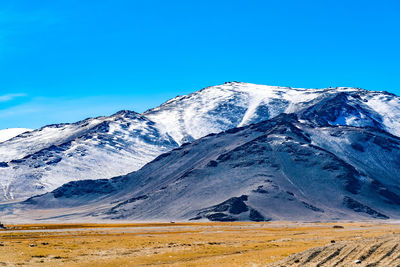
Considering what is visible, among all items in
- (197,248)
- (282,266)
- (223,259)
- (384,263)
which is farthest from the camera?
(197,248)

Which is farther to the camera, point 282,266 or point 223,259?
point 223,259

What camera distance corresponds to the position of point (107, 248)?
7975 cm

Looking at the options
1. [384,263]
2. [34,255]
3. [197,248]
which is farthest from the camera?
[197,248]

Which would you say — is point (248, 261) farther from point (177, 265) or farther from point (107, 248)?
point (107, 248)

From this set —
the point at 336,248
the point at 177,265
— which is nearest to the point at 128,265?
the point at 177,265

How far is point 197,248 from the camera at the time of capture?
254 feet

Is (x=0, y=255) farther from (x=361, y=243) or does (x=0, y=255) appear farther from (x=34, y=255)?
(x=361, y=243)

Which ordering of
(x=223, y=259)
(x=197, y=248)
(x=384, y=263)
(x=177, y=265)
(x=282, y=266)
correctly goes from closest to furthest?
(x=384, y=263) → (x=282, y=266) → (x=177, y=265) → (x=223, y=259) → (x=197, y=248)

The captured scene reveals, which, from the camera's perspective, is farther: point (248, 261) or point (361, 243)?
point (248, 261)

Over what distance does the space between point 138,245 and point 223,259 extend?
24248mm

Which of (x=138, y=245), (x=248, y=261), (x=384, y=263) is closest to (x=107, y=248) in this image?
(x=138, y=245)

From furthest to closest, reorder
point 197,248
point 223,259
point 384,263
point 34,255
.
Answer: point 197,248
point 34,255
point 223,259
point 384,263

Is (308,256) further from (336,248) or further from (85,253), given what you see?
(85,253)

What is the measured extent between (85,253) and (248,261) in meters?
23.4
